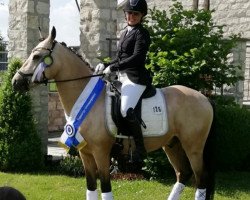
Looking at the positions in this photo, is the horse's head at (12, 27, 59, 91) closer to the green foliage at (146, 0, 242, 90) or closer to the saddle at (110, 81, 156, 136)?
the saddle at (110, 81, 156, 136)

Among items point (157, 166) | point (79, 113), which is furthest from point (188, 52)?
point (79, 113)

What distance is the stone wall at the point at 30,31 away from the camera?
856cm

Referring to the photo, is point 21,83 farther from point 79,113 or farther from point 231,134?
point 231,134

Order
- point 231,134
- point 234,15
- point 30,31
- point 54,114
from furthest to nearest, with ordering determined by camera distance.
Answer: point 234,15 < point 54,114 < point 30,31 < point 231,134

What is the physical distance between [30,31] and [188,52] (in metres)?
2.90

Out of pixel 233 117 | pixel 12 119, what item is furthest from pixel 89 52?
pixel 233 117

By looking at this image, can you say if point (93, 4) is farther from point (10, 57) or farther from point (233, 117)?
point (233, 117)

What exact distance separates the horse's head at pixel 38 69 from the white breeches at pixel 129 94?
796 millimetres

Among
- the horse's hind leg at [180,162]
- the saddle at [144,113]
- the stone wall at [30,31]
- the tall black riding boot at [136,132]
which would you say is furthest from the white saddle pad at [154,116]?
the stone wall at [30,31]

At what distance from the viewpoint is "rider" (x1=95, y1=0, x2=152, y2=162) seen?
5172 millimetres

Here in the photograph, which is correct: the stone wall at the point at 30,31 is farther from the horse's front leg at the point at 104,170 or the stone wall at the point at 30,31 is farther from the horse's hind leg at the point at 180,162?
the horse's front leg at the point at 104,170

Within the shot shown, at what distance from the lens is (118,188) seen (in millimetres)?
7320

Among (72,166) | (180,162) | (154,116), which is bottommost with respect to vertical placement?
(72,166)

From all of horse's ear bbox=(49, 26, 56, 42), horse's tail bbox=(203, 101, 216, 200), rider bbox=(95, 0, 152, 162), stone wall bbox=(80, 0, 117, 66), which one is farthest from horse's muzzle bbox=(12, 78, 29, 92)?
stone wall bbox=(80, 0, 117, 66)
